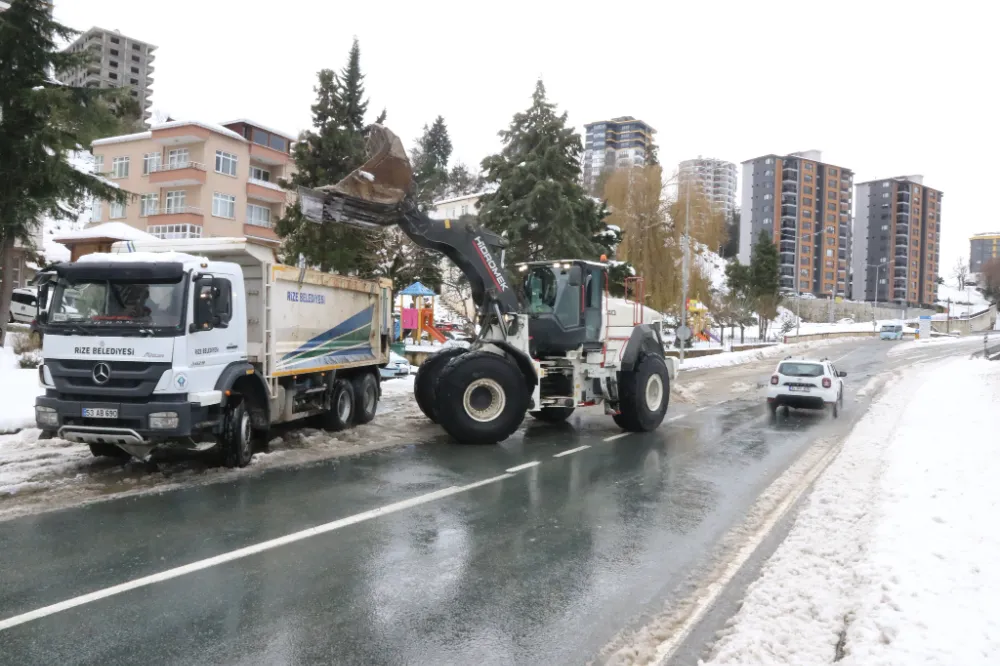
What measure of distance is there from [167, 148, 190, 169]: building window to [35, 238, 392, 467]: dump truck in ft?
137

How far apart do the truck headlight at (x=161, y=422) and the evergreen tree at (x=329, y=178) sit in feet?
58.9

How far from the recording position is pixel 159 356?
26.9 ft

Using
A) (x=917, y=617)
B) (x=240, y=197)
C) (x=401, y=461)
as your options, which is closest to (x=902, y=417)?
(x=401, y=461)

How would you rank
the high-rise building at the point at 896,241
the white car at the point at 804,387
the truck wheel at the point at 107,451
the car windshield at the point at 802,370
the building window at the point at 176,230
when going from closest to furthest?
the truck wheel at the point at 107,451
the white car at the point at 804,387
the car windshield at the point at 802,370
the building window at the point at 176,230
the high-rise building at the point at 896,241

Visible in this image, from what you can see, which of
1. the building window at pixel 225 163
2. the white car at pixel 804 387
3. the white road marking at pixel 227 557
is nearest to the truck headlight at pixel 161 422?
the white road marking at pixel 227 557

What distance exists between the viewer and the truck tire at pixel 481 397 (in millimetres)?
11320

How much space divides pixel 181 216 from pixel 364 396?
3862cm

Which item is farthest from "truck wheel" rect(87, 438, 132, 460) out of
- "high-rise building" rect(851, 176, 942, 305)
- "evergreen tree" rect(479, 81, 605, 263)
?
"high-rise building" rect(851, 176, 942, 305)

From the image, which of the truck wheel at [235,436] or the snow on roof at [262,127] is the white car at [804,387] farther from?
the snow on roof at [262,127]

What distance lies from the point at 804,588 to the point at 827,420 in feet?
41.8

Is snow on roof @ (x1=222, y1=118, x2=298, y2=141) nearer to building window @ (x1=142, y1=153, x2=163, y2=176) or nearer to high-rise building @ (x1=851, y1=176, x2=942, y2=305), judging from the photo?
building window @ (x1=142, y1=153, x2=163, y2=176)

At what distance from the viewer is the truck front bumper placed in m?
8.12

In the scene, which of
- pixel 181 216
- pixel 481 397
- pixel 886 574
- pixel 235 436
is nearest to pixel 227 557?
pixel 235 436

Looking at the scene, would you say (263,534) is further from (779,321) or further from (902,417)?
(779,321)
